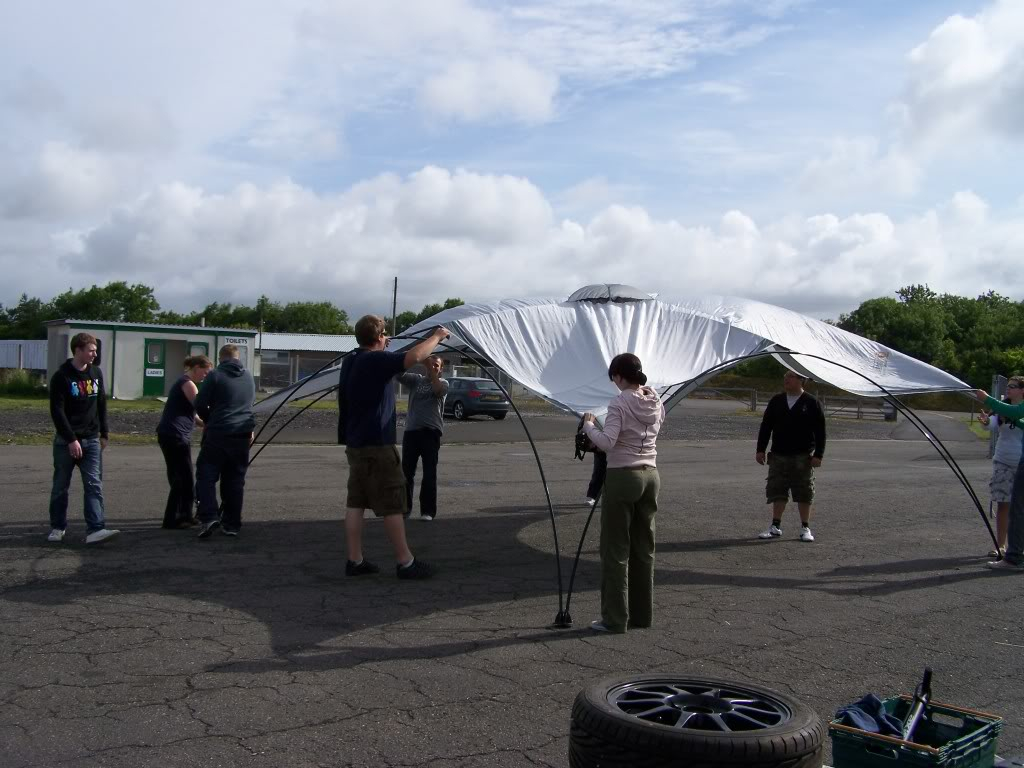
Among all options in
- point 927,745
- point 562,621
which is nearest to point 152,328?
point 562,621

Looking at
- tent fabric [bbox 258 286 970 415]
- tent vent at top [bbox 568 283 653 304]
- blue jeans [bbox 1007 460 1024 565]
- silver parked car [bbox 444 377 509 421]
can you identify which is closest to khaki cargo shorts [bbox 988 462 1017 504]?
blue jeans [bbox 1007 460 1024 565]

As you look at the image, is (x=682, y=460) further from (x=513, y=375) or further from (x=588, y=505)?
(x=513, y=375)

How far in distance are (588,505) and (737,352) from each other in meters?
4.33

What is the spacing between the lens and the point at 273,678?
205 inches

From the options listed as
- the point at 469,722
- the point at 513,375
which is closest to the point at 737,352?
the point at 513,375

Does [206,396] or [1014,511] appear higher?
[206,396]

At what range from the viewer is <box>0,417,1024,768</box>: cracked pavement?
14.7 ft

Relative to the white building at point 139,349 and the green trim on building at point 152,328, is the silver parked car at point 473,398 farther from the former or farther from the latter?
the green trim on building at point 152,328

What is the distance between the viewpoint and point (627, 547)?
6430mm

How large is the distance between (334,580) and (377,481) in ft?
3.01

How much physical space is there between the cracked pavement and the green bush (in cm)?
2652

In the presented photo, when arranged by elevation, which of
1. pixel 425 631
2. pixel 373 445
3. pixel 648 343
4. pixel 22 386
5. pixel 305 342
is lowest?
pixel 425 631

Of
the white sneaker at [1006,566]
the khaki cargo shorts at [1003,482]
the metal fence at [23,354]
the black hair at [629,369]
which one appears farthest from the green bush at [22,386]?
the white sneaker at [1006,566]

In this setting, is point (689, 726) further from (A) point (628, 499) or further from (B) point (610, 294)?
(B) point (610, 294)
